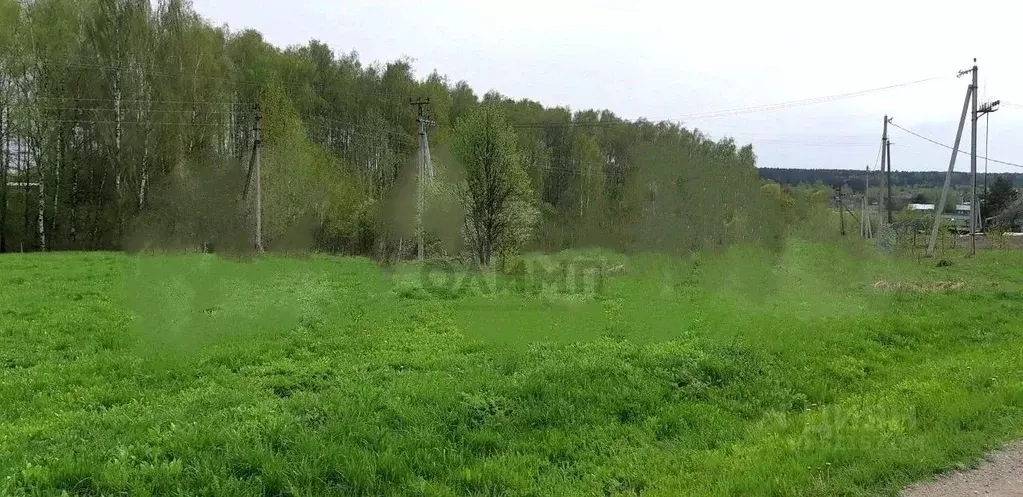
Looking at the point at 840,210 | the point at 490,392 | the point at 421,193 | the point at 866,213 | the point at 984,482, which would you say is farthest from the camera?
the point at 840,210

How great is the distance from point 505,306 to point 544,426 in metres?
6.65

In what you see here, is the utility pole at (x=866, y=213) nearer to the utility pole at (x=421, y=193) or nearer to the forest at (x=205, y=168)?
the forest at (x=205, y=168)

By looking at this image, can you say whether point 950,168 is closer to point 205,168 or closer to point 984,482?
point 984,482

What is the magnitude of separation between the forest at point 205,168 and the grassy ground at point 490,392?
11101 millimetres

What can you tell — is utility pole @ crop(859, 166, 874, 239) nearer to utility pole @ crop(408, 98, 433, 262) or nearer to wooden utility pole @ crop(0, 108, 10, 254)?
utility pole @ crop(408, 98, 433, 262)

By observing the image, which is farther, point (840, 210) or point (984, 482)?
point (840, 210)

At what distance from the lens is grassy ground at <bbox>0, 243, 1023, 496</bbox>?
4391mm

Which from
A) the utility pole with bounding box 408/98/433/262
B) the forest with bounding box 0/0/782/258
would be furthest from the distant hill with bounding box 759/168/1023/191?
the utility pole with bounding box 408/98/433/262

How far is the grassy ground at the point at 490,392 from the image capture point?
14.4 ft

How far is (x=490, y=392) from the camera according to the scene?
6.34m

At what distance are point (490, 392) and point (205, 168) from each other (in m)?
27.1

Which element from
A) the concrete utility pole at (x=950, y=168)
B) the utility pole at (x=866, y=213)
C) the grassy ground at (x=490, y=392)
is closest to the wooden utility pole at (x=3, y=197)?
the grassy ground at (x=490, y=392)

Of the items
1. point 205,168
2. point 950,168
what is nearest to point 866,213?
point 950,168

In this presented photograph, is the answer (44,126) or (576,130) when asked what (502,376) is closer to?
(44,126)
